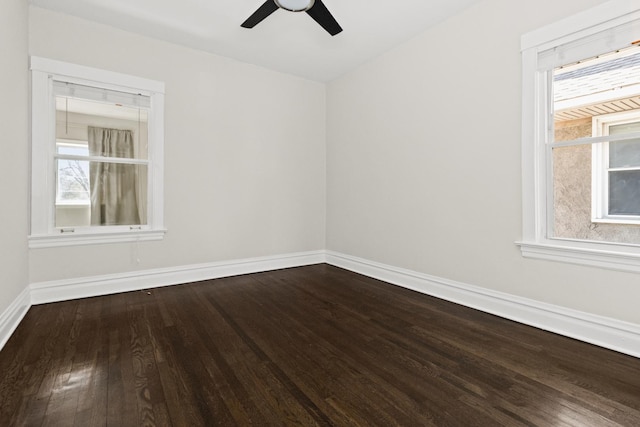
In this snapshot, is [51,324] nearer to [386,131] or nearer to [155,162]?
[155,162]

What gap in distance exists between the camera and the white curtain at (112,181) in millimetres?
3246

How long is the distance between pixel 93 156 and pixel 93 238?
2.75ft

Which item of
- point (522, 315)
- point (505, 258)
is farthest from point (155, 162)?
point (522, 315)

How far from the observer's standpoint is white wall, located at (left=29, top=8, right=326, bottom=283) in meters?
3.08

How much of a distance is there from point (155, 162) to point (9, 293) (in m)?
1.69

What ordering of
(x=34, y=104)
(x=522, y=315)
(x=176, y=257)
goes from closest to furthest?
(x=522, y=315) → (x=34, y=104) → (x=176, y=257)

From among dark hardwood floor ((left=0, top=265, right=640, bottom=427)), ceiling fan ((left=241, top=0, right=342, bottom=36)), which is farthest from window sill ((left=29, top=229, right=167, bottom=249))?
ceiling fan ((left=241, top=0, right=342, bottom=36))

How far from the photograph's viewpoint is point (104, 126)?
3295 mm

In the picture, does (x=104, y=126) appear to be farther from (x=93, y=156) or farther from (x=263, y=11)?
(x=263, y=11)

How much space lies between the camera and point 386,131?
12.1 ft

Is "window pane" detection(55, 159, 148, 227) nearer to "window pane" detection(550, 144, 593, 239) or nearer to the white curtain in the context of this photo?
the white curtain

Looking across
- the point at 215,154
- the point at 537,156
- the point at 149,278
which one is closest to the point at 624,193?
the point at 537,156

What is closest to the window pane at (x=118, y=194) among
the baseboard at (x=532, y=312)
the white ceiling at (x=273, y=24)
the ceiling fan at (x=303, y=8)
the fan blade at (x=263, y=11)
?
the white ceiling at (x=273, y=24)

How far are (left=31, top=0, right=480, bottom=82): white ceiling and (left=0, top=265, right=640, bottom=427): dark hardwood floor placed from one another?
107 inches
